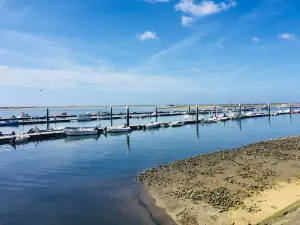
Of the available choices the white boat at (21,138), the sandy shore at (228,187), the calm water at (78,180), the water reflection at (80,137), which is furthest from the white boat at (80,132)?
the sandy shore at (228,187)

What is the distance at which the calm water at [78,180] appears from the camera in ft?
53.0

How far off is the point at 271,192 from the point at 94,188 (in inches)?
438

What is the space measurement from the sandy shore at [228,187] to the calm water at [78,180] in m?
1.72

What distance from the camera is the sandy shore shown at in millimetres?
14672

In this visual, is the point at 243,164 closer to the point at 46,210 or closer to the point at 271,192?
the point at 271,192

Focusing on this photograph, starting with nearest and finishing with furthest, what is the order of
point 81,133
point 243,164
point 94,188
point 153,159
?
point 94,188
point 243,164
point 153,159
point 81,133

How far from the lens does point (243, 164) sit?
84.0 feet

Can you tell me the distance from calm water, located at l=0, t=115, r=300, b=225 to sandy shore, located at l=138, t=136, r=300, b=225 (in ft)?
5.65

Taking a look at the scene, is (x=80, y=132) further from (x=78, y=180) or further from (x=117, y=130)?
(x=78, y=180)

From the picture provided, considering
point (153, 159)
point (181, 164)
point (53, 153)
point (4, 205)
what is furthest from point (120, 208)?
point (53, 153)

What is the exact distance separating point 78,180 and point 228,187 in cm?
1108

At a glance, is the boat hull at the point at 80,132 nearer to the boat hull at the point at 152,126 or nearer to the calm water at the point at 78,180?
the calm water at the point at 78,180

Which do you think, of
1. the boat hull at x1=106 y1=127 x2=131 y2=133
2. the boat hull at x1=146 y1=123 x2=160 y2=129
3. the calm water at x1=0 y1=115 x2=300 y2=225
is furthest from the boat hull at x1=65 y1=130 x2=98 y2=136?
the boat hull at x1=146 y1=123 x2=160 y2=129

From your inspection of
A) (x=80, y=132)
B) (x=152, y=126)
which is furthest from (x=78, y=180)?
(x=152, y=126)
